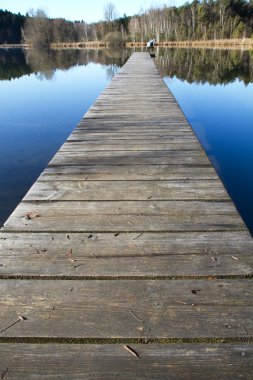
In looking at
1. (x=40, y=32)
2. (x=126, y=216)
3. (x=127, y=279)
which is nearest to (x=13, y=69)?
(x=126, y=216)

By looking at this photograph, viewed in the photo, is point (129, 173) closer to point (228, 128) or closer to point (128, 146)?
point (128, 146)

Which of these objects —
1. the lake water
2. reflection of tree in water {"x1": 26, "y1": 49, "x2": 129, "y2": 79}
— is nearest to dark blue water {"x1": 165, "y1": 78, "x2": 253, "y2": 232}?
the lake water

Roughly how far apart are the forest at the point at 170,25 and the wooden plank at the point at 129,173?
4360 centimetres

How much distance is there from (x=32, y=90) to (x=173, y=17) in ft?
160

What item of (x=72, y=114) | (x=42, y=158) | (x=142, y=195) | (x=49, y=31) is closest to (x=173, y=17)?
(x=49, y=31)

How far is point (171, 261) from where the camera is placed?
1466 mm

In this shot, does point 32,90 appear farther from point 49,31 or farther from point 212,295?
point 49,31


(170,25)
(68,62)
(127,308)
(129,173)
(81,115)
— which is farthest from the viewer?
(170,25)

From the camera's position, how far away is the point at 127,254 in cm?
152

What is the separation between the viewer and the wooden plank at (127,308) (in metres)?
1.11

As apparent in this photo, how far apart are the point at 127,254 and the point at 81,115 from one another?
8.39m

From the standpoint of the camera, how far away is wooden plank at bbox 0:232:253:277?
1404mm

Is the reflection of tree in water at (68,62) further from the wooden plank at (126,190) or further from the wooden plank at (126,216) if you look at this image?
the wooden plank at (126,216)

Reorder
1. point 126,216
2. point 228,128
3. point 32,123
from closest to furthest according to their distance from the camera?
point 126,216 → point 228,128 → point 32,123
